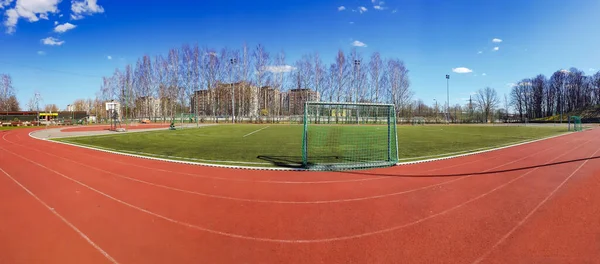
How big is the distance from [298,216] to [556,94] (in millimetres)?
117554

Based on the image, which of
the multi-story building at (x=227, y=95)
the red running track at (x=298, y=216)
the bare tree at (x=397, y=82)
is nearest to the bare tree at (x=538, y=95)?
the bare tree at (x=397, y=82)

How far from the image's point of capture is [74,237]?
443 cm

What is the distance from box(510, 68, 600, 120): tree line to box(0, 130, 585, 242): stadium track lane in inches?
4002

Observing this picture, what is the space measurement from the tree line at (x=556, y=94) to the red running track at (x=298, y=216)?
99805 millimetres

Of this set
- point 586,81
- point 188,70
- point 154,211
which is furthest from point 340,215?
Answer: point 586,81

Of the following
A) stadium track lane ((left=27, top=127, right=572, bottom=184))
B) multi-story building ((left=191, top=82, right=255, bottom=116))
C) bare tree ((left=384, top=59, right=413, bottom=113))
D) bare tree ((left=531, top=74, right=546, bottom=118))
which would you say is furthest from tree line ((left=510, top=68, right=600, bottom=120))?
stadium track lane ((left=27, top=127, right=572, bottom=184))

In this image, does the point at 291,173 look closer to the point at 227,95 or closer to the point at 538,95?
the point at 227,95

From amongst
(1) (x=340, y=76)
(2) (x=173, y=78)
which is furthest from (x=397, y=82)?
(2) (x=173, y=78)

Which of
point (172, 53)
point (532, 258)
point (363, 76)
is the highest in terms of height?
point (172, 53)

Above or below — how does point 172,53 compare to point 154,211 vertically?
above

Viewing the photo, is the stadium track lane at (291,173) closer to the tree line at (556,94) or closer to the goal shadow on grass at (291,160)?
the goal shadow on grass at (291,160)

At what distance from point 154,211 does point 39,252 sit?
1.83m

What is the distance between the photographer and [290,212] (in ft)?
18.2

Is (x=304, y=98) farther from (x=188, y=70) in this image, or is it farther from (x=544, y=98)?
(x=544, y=98)
